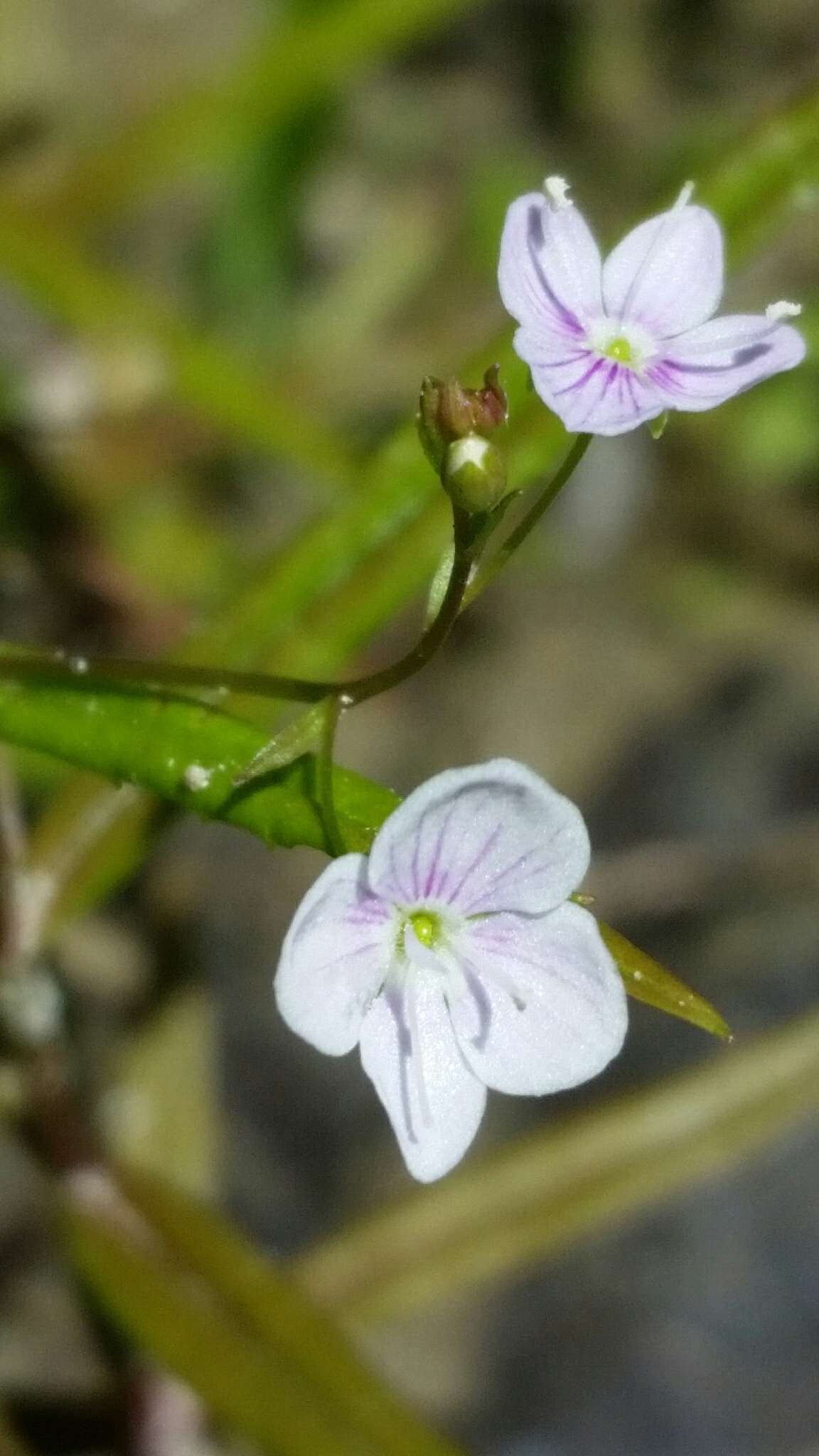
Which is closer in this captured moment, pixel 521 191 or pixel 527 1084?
pixel 527 1084

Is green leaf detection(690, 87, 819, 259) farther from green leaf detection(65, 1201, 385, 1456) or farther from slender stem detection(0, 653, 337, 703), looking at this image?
green leaf detection(65, 1201, 385, 1456)

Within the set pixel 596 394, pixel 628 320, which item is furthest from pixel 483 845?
pixel 628 320

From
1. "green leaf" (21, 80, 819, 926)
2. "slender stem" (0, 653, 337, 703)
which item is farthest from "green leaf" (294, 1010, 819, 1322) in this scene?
"slender stem" (0, 653, 337, 703)

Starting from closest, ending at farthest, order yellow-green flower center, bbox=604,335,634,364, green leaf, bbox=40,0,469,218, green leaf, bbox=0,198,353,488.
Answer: yellow-green flower center, bbox=604,335,634,364 < green leaf, bbox=0,198,353,488 < green leaf, bbox=40,0,469,218

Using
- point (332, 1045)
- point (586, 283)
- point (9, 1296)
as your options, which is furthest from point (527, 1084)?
point (9, 1296)

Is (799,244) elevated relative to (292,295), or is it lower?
lower

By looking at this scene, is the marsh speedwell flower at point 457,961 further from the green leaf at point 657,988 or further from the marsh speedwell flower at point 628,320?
the marsh speedwell flower at point 628,320

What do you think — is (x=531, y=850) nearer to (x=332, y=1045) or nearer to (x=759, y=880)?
(x=332, y=1045)
